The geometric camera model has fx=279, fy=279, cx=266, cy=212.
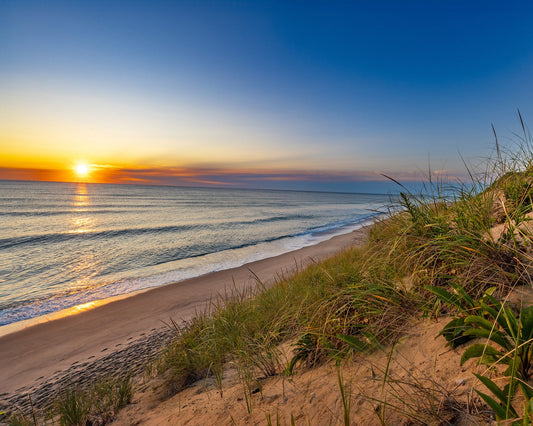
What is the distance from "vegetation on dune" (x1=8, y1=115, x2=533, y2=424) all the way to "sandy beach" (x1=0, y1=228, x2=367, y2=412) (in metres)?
1.60

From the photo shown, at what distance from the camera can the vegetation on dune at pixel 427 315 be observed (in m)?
1.70

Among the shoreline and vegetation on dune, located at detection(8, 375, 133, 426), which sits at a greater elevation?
vegetation on dune, located at detection(8, 375, 133, 426)

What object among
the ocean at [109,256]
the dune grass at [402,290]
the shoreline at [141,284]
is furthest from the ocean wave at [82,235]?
the dune grass at [402,290]

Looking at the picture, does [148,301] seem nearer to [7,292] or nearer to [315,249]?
[7,292]

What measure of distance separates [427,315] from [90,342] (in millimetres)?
6925

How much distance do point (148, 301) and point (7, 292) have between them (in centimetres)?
536

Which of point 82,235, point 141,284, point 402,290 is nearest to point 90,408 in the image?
point 402,290

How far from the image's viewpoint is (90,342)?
6.31 meters

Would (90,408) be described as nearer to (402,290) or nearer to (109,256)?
(402,290)

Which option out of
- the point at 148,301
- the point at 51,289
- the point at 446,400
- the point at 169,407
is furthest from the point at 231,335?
the point at 51,289

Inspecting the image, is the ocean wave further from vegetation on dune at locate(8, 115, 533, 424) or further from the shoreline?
vegetation on dune at locate(8, 115, 533, 424)

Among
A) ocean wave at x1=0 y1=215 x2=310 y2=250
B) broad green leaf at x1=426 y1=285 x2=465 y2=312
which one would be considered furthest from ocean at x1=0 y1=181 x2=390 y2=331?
broad green leaf at x1=426 y1=285 x2=465 y2=312

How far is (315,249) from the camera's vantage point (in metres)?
16.4

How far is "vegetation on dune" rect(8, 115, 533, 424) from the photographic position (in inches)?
67.1
